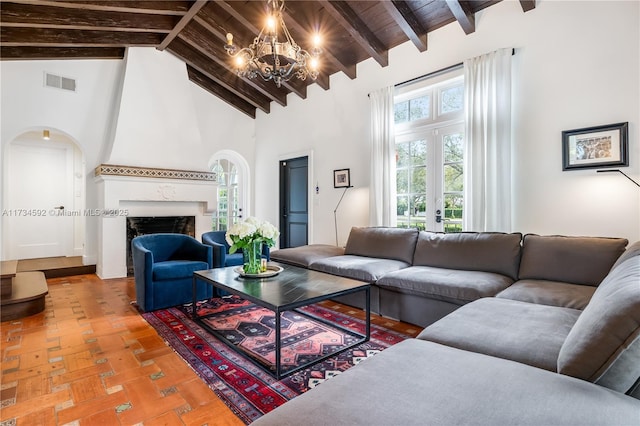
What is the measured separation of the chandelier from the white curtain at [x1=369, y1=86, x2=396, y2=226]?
1.44 metres

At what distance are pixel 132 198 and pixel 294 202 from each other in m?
2.66

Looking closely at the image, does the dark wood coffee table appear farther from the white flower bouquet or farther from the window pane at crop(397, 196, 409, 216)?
the window pane at crop(397, 196, 409, 216)

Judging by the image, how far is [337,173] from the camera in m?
4.99

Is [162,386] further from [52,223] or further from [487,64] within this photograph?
[52,223]

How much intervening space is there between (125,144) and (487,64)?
510cm

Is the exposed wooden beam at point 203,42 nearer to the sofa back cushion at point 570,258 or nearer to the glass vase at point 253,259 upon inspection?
the glass vase at point 253,259

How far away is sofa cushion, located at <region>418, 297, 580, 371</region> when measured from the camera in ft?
4.38

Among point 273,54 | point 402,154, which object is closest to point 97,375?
point 273,54

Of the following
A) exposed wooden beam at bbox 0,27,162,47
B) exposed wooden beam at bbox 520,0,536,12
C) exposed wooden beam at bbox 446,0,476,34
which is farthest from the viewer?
exposed wooden beam at bbox 0,27,162,47

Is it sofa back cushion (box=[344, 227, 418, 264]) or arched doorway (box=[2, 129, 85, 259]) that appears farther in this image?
arched doorway (box=[2, 129, 85, 259])

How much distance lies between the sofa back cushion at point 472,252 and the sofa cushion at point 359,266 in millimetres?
296

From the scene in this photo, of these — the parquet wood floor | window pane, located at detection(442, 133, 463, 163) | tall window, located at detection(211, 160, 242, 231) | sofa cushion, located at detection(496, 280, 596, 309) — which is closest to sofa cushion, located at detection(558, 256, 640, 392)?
sofa cushion, located at detection(496, 280, 596, 309)

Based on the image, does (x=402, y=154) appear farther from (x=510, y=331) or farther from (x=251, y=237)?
(x=510, y=331)

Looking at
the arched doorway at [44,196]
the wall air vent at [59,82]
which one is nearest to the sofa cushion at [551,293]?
the wall air vent at [59,82]
